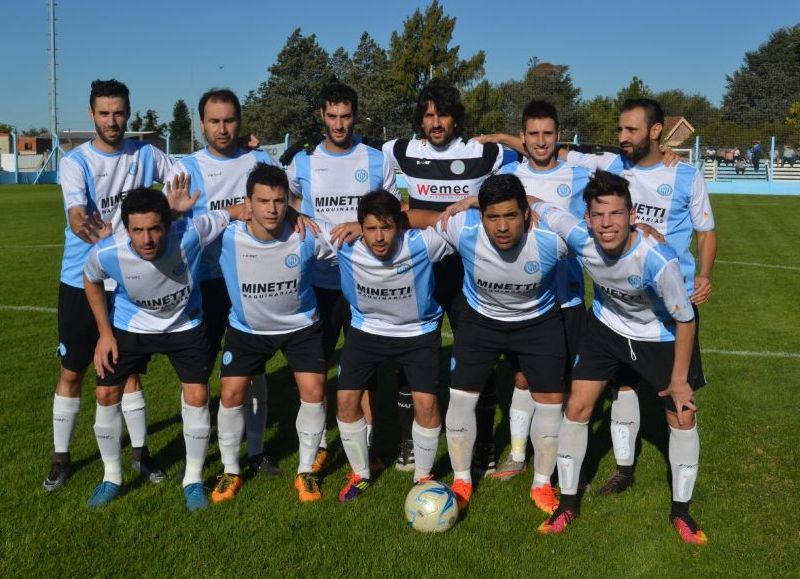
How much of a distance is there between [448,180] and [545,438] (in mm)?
1655

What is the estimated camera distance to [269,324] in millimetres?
4301

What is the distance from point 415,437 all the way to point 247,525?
104 centimetres

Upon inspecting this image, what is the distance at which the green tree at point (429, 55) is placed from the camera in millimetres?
43375

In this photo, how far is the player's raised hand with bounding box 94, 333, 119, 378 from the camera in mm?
4133

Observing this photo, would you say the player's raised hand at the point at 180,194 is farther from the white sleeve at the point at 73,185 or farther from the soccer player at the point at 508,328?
the soccer player at the point at 508,328

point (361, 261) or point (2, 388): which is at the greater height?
point (361, 261)

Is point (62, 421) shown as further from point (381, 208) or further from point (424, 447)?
point (381, 208)

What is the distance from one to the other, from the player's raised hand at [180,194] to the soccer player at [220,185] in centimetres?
13

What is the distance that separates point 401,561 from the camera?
3.56 metres

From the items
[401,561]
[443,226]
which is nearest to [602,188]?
[443,226]

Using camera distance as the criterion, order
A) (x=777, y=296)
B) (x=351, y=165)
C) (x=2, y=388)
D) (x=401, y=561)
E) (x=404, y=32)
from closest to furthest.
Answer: (x=401, y=561), (x=351, y=165), (x=2, y=388), (x=777, y=296), (x=404, y=32)

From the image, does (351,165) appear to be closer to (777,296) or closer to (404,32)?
(777,296)

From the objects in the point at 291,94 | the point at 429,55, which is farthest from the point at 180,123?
the point at 429,55

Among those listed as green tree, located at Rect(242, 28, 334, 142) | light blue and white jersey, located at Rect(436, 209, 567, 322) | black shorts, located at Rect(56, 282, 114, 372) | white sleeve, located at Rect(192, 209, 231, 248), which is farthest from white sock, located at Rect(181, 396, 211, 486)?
green tree, located at Rect(242, 28, 334, 142)
